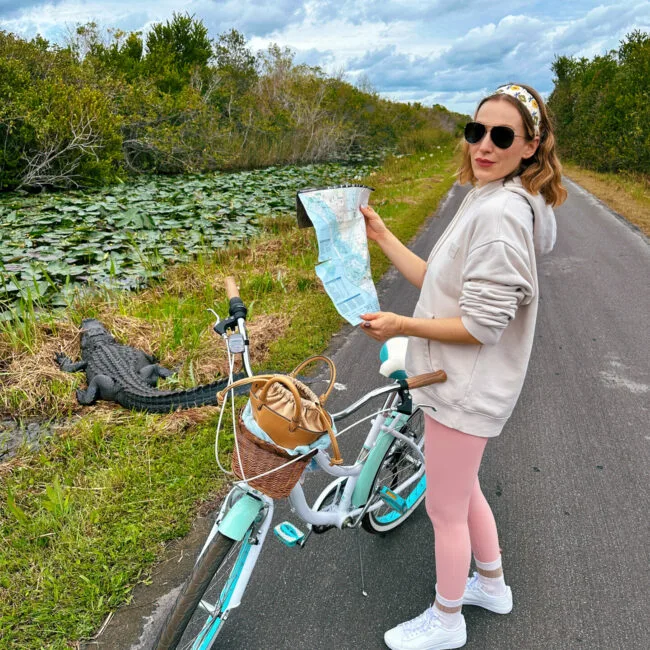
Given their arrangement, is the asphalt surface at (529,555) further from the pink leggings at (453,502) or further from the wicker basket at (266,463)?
the wicker basket at (266,463)

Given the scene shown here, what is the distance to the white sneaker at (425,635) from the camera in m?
1.95

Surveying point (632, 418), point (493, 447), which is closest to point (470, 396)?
point (493, 447)

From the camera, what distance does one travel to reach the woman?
1422 mm

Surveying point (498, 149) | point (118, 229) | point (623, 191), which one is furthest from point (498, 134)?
point (623, 191)

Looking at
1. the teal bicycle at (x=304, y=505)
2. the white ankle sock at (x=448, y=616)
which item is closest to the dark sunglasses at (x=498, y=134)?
the teal bicycle at (x=304, y=505)

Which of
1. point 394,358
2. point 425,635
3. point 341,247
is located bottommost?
point 425,635

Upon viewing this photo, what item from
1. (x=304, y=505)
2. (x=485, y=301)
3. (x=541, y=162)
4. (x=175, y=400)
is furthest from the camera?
(x=175, y=400)

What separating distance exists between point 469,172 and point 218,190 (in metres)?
11.1

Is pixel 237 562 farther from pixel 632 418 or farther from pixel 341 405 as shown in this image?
pixel 632 418

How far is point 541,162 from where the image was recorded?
1.52m

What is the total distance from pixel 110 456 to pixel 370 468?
1.73 meters

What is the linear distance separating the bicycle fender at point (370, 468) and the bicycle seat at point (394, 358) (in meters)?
0.25

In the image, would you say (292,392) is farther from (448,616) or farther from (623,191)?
(623,191)

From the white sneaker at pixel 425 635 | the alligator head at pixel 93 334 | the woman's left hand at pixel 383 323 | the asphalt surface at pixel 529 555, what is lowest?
the asphalt surface at pixel 529 555
